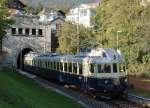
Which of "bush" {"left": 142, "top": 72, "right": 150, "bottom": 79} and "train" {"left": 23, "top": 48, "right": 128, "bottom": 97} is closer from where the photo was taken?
"train" {"left": 23, "top": 48, "right": 128, "bottom": 97}

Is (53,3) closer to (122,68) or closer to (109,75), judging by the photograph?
(122,68)

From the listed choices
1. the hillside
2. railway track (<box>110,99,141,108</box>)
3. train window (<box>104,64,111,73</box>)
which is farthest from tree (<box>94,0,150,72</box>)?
the hillside

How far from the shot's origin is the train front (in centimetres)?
2894

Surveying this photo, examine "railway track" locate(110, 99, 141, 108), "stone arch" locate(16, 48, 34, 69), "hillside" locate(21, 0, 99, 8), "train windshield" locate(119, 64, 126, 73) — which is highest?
"hillside" locate(21, 0, 99, 8)

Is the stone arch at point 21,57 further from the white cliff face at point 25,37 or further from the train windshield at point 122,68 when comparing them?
the train windshield at point 122,68

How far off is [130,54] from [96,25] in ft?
91.4

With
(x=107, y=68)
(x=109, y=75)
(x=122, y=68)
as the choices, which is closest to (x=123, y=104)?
(x=109, y=75)

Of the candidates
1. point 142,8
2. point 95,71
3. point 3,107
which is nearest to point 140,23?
point 142,8

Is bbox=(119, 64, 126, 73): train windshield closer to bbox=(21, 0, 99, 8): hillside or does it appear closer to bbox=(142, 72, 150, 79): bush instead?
bbox=(142, 72, 150, 79): bush

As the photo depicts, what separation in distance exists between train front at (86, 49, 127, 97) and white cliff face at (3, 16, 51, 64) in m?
47.8

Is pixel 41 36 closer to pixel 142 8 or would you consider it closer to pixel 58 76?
pixel 142 8

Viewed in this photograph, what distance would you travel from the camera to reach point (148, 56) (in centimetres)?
5922

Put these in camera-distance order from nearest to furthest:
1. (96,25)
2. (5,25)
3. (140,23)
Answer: (5,25) → (140,23) → (96,25)

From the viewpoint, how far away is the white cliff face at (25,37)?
252ft
